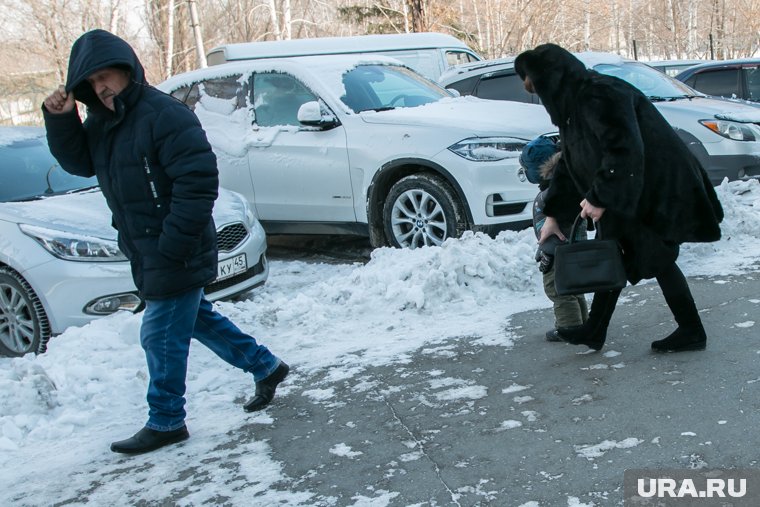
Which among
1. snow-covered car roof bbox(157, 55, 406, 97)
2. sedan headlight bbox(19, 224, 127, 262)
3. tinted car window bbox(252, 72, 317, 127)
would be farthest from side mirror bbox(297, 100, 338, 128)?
sedan headlight bbox(19, 224, 127, 262)

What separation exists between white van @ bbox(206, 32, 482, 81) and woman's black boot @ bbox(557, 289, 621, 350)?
355 inches

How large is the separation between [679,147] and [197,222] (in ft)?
7.54

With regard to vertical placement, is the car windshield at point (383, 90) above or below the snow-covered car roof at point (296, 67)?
below

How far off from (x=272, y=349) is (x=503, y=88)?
21.7ft

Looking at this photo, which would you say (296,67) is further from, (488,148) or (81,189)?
(81,189)

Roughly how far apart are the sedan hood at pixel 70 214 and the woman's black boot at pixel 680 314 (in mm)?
3401

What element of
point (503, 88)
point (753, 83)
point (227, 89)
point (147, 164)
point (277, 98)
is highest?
point (227, 89)

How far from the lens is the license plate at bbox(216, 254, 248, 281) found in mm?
5922

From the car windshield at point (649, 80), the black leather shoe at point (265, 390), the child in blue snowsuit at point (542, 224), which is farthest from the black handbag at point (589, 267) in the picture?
the car windshield at point (649, 80)

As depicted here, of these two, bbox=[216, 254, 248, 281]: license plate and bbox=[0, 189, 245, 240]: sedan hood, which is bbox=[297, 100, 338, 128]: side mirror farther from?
bbox=[216, 254, 248, 281]: license plate

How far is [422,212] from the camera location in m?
6.95

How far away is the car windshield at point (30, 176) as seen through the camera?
20.6 feet

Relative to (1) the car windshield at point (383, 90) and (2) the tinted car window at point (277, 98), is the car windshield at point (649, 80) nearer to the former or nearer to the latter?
(1) the car windshield at point (383, 90)

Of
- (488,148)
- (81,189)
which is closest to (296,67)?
(488,148)
